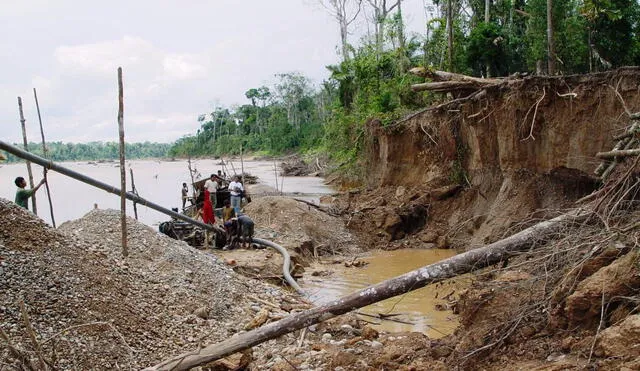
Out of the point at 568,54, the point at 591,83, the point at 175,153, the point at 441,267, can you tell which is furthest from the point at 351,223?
the point at 175,153

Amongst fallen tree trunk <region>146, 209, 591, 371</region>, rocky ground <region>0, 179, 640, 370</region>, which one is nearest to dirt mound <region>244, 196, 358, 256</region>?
rocky ground <region>0, 179, 640, 370</region>

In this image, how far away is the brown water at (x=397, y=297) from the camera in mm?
8516

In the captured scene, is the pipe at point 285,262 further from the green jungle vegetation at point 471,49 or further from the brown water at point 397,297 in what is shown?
the green jungle vegetation at point 471,49

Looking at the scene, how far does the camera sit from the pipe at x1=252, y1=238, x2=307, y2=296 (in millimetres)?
10356

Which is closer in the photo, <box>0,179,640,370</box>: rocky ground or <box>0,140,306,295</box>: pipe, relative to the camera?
<box>0,179,640,370</box>: rocky ground

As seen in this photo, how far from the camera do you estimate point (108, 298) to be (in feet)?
21.5

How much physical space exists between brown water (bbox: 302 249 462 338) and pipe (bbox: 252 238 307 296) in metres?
0.36

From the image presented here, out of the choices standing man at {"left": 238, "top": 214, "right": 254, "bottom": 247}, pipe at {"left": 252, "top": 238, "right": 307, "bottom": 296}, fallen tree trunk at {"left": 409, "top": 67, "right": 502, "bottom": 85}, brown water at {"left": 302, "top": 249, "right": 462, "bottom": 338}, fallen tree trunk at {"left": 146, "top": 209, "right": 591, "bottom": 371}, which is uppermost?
fallen tree trunk at {"left": 409, "top": 67, "right": 502, "bottom": 85}

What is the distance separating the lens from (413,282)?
5.34 m

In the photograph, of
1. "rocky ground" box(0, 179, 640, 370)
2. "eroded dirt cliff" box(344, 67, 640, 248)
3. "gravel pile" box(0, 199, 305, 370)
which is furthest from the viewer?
"eroded dirt cliff" box(344, 67, 640, 248)

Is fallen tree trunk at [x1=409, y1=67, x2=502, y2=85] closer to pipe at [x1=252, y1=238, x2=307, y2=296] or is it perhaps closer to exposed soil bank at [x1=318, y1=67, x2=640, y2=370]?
exposed soil bank at [x1=318, y1=67, x2=640, y2=370]

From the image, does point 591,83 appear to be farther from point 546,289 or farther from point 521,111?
point 546,289

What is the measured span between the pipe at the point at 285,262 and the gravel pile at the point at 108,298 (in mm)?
630

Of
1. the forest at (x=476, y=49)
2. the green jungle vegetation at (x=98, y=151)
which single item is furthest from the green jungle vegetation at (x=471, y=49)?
the green jungle vegetation at (x=98, y=151)
